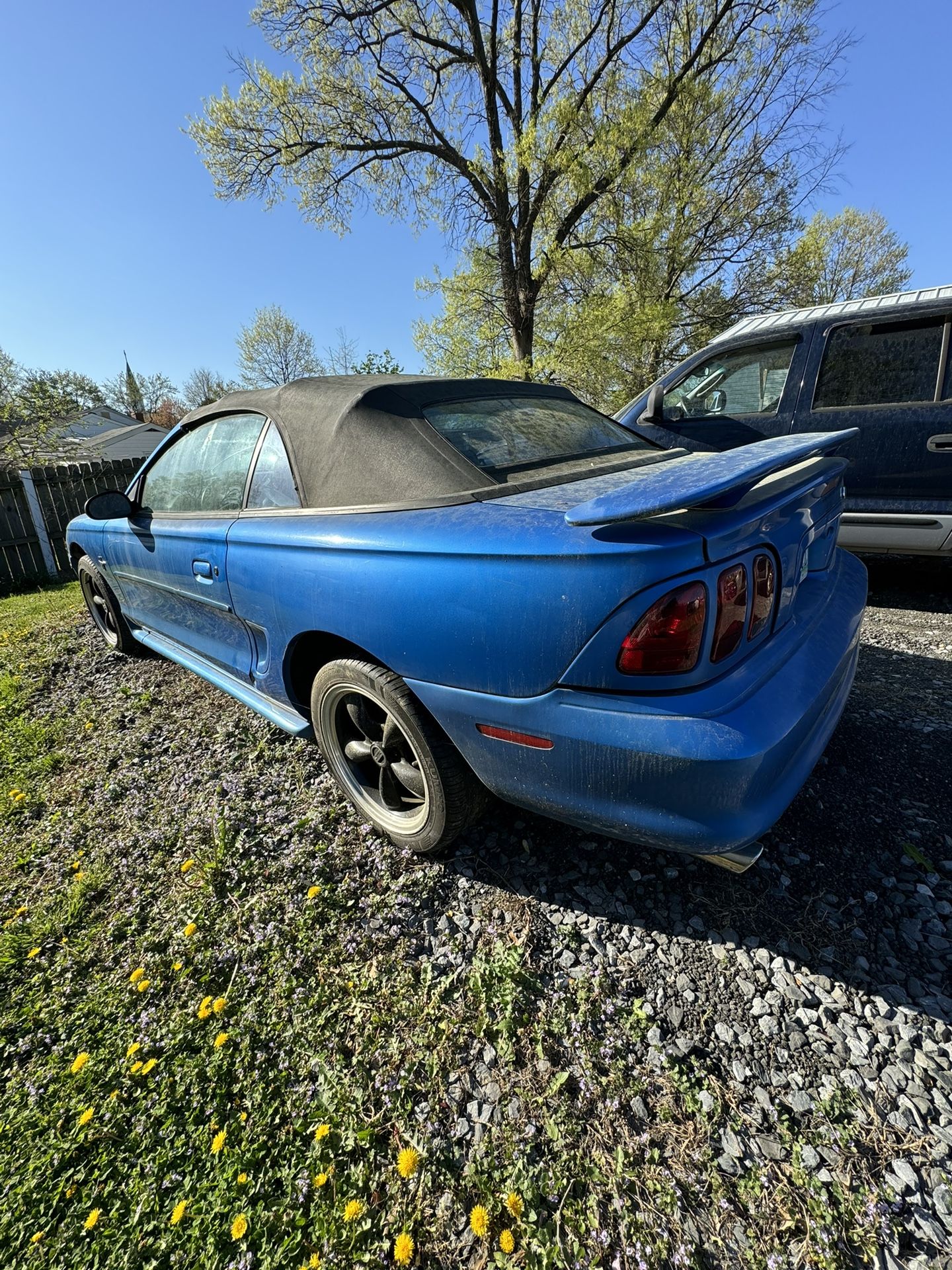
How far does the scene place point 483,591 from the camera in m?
1.40

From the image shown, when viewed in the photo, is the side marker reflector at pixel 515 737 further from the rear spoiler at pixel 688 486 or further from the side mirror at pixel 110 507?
the side mirror at pixel 110 507

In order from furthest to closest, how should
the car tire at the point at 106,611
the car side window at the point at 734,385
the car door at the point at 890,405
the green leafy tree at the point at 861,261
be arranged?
the green leafy tree at the point at 861,261
the car side window at the point at 734,385
the car tire at the point at 106,611
the car door at the point at 890,405

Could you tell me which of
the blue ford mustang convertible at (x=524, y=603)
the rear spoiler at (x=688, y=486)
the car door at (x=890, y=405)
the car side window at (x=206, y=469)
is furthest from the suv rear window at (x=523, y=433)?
the car door at (x=890, y=405)

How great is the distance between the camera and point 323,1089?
4.47ft

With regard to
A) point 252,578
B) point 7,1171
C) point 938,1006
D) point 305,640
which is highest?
point 252,578

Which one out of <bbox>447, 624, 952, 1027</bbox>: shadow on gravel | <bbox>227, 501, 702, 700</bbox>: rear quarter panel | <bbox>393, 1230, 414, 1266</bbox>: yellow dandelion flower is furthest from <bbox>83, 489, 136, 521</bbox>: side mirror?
<bbox>393, 1230, 414, 1266</bbox>: yellow dandelion flower

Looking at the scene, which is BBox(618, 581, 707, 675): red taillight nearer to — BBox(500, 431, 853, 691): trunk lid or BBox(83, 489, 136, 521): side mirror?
BBox(500, 431, 853, 691): trunk lid

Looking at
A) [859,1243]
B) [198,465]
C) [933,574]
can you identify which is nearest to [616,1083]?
[859,1243]

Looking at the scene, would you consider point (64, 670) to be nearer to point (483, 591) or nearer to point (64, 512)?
point (483, 591)

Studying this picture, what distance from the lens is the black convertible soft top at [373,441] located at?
174 centimetres

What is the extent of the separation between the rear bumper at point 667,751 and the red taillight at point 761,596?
0.09m

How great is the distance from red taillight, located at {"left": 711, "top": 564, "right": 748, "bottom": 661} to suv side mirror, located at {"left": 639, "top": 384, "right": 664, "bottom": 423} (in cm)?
305

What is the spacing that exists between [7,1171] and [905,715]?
11.0 ft

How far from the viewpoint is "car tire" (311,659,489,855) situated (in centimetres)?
172
